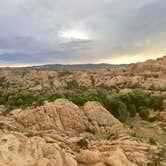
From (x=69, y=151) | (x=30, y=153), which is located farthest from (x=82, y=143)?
(x=30, y=153)

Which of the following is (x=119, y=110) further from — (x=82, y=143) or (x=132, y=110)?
(x=82, y=143)

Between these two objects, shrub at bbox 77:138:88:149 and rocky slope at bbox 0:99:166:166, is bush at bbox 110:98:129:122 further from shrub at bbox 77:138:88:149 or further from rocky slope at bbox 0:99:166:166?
shrub at bbox 77:138:88:149

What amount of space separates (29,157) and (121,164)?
5.90 metres

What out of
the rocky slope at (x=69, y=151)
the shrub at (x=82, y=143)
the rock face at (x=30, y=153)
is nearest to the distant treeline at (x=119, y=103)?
the rocky slope at (x=69, y=151)

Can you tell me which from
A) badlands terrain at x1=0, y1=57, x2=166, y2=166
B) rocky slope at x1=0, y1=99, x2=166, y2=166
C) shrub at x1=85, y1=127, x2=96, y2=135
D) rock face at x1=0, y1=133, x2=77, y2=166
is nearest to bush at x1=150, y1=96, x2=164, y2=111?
badlands terrain at x1=0, y1=57, x2=166, y2=166

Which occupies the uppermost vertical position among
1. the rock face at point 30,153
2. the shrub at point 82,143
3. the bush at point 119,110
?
the rock face at point 30,153

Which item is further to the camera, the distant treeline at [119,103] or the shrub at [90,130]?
the distant treeline at [119,103]

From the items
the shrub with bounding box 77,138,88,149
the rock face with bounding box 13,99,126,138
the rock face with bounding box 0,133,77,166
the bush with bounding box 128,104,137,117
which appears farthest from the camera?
Result: the bush with bounding box 128,104,137,117

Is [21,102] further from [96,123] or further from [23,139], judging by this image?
[23,139]

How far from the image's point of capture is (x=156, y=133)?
67.9 m

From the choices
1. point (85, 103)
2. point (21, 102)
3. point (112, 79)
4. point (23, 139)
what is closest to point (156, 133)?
point (85, 103)

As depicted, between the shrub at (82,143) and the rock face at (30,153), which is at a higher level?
the rock face at (30,153)

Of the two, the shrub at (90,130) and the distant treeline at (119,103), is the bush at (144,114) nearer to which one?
the distant treeline at (119,103)

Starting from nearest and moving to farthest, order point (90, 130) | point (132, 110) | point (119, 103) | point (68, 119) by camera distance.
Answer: point (90, 130) → point (68, 119) → point (119, 103) → point (132, 110)
